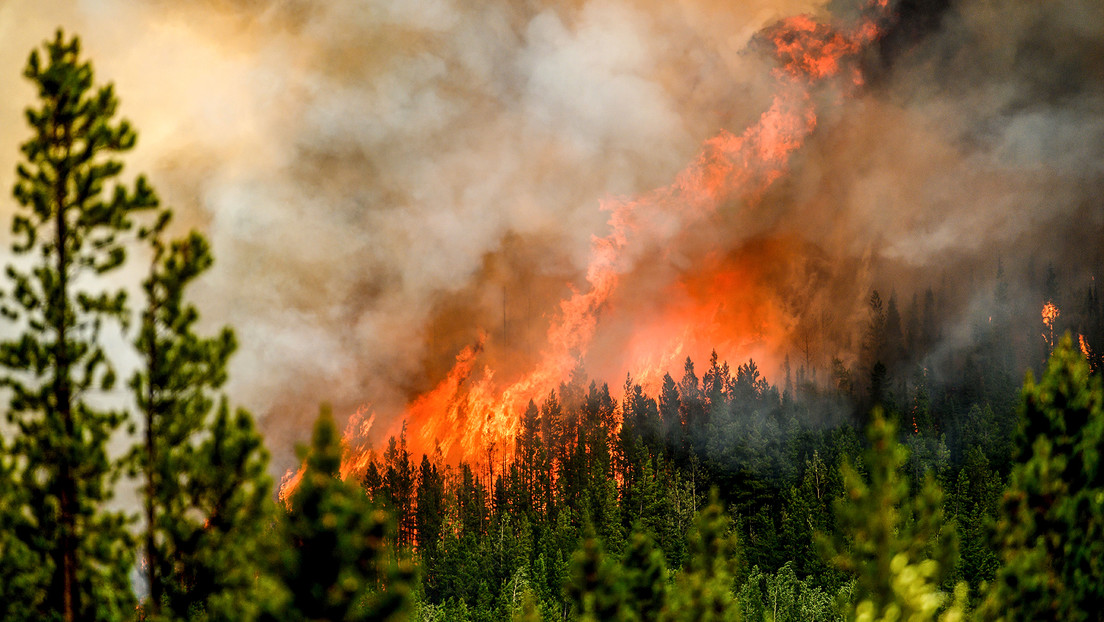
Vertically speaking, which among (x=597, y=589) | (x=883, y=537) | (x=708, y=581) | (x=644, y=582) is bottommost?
(x=708, y=581)

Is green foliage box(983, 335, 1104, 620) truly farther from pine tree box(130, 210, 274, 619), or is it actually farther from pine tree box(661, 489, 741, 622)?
pine tree box(130, 210, 274, 619)

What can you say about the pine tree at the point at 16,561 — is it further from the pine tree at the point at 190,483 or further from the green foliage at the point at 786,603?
the green foliage at the point at 786,603

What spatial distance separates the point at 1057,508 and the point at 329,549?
1170 inches

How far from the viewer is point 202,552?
24656 millimetres

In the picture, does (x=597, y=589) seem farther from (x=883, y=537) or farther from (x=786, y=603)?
(x=786, y=603)

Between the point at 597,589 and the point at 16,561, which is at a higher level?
the point at 16,561

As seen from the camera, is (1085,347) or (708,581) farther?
(1085,347)

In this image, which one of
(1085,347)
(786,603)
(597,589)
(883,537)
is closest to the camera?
(883,537)

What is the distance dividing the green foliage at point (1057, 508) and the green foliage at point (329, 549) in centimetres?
2605

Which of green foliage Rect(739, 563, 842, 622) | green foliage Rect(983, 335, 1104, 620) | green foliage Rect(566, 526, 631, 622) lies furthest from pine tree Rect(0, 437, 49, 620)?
green foliage Rect(739, 563, 842, 622)

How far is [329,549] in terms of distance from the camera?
2047 cm

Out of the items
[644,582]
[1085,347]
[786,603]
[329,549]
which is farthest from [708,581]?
[1085,347]

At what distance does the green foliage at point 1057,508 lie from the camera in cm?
3116

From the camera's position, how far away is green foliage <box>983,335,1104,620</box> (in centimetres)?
3116
